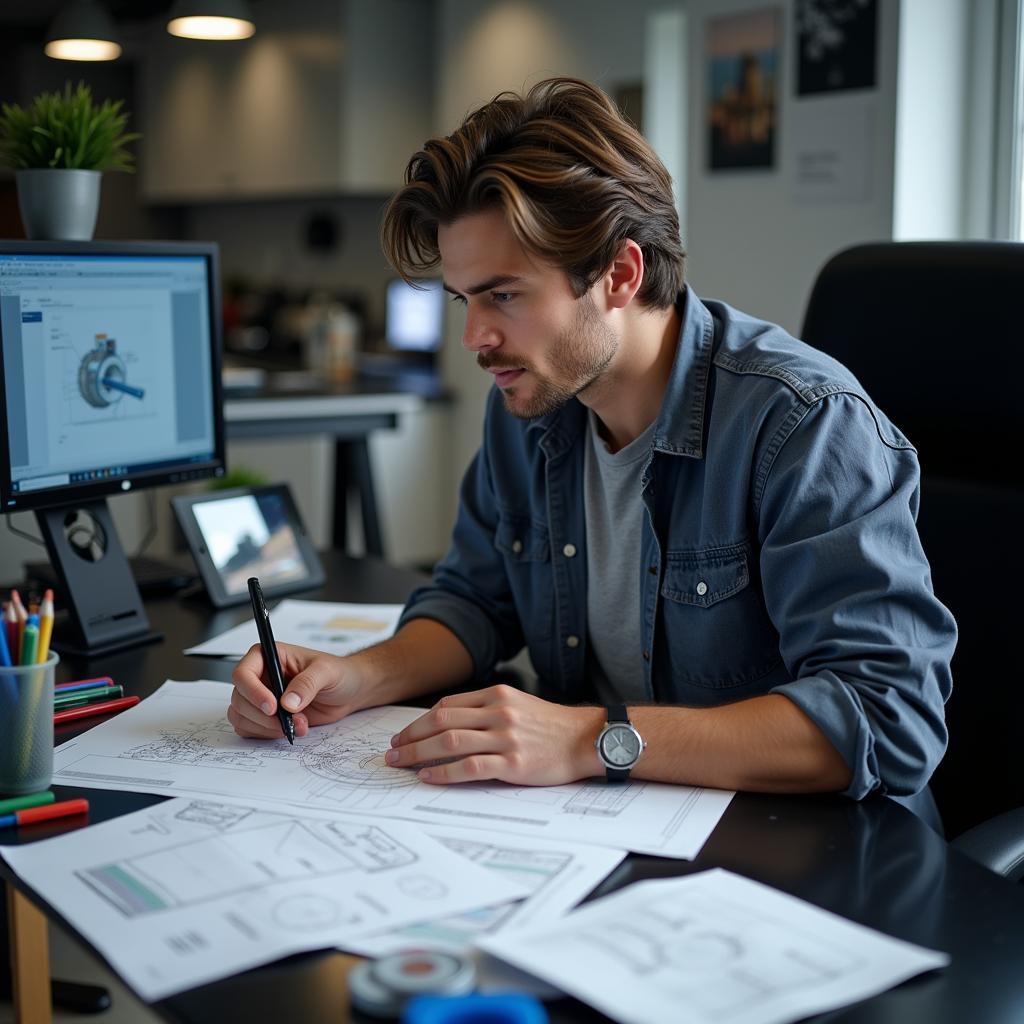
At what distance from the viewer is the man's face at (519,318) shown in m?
1.30

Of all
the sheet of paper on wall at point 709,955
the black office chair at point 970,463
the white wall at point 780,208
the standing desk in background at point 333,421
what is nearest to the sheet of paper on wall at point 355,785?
the sheet of paper on wall at point 709,955

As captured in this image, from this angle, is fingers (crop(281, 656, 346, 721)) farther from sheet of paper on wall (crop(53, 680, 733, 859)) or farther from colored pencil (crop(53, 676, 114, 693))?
colored pencil (crop(53, 676, 114, 693))

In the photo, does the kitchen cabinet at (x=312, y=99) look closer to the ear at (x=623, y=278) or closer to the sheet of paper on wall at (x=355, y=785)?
the ear at (x=623, y=278)

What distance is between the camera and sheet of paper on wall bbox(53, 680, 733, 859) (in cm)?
101

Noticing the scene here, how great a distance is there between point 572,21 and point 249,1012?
4.15 meters

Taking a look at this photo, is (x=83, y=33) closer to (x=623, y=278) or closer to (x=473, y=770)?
(x=623, y=278)

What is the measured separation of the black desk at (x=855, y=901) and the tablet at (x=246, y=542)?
0.55 meters

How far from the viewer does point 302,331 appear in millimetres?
5883

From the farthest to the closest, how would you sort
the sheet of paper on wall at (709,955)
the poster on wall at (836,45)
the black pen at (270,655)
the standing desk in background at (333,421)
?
the standing desk in background at (333,421) < the poster on wall at (836,45) < the black pen at (270,655) < the sheet of paper on wall at (709,955)

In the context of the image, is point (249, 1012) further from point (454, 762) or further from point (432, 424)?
point (432, 424)

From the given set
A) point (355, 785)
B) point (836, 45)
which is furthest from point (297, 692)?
point (836, 45)

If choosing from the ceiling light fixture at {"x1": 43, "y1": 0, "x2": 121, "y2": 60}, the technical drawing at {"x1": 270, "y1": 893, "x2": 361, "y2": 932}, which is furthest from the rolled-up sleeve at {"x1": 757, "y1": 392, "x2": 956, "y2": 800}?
the ceiling light fixture at {"x1": 43, "y1": 0, "x2": 121, "y2": 60}

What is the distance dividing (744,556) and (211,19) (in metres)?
1.43

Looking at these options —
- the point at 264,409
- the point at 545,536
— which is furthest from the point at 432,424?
the point at 545,536
